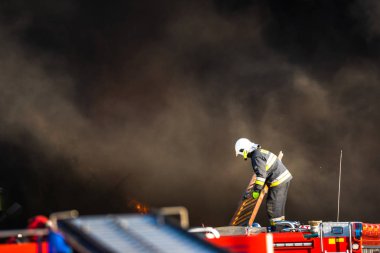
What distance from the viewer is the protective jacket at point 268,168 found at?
11.0 meters

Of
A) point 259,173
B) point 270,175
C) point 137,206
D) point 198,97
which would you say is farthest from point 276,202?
point 198,97

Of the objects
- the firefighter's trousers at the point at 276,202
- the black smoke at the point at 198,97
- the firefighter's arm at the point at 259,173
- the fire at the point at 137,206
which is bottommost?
the firefighter's trousers at the point at 276,202

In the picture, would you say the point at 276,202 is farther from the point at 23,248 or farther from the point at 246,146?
the point at 23,248

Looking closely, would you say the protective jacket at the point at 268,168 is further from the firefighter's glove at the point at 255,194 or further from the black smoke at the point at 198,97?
the black smoke at the point at 198,97

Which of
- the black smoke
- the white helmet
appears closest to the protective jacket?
the white helmet

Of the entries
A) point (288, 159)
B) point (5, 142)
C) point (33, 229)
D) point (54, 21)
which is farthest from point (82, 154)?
point (33, 229)

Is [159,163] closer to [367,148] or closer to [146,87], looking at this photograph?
[146,87]

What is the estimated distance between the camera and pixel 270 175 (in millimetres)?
11281

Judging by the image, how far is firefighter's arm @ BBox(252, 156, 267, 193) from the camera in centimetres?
1080

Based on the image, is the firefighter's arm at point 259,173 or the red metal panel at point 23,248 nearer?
the red metal panel at point 23,248

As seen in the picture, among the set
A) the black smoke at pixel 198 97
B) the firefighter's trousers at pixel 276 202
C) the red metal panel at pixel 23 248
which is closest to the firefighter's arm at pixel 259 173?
the firefighter's trousers at pixel 276 202

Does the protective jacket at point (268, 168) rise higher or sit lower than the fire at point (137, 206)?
lower

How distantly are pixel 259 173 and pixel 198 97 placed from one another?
735 centimetres

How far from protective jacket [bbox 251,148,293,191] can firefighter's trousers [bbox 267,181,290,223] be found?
81 mm
